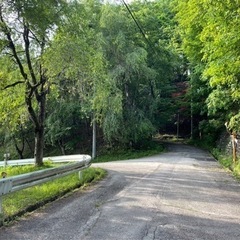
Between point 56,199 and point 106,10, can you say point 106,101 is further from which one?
point 56,199

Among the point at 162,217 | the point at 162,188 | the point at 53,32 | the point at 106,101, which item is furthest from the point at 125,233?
the point at 106,101

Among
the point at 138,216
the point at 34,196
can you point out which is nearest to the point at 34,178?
the point at 34,196

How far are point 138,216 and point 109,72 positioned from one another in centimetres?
1868

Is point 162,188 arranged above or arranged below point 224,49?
below

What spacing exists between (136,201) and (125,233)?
226 centimetres

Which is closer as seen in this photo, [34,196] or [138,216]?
[138,216]

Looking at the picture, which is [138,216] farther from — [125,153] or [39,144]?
[125,153]

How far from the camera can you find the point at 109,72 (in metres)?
23.5

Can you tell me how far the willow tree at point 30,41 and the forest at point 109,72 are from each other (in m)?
0.04

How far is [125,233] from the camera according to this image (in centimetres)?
470

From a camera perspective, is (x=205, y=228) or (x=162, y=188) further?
(x=162, y=188)

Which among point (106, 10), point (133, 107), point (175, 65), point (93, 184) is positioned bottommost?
point (93, 184)

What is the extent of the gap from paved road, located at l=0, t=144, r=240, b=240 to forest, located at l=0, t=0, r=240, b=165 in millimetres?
4495

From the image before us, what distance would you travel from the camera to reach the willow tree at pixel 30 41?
9196 millimetres
